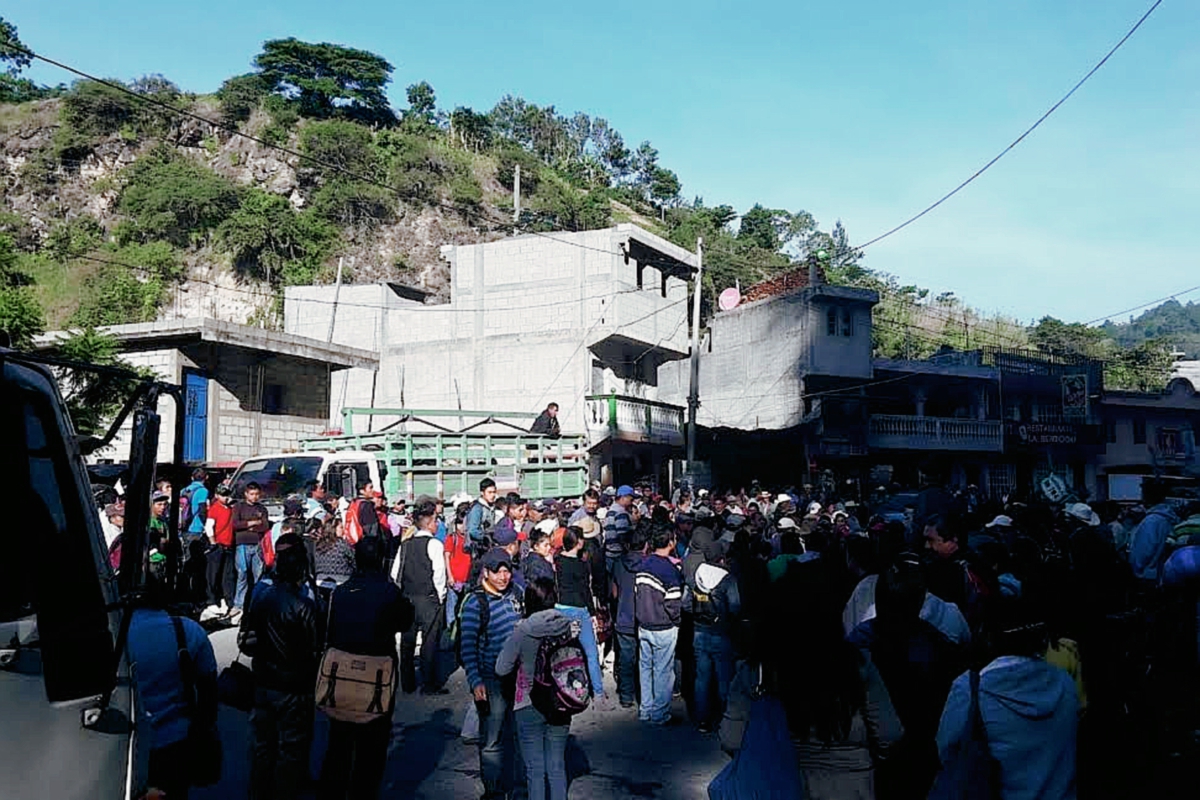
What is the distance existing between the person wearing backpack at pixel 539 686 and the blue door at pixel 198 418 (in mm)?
17231

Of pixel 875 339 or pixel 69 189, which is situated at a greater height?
pixel 69 189

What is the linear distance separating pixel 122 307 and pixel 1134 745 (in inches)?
1630

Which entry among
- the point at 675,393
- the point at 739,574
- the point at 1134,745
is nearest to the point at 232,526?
the point at 739,574

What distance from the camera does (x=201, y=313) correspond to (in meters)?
43.1

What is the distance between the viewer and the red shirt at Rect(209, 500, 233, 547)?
488 inches

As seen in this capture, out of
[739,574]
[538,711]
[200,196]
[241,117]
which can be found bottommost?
[538,711]

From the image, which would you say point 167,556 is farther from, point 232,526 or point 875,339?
point 875,339

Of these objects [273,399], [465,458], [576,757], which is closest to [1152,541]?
[576,757]

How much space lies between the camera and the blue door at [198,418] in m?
21.0

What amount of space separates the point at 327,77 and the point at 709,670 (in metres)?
55.9

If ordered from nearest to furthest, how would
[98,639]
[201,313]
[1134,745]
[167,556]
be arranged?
[98,639], [167,556], [1134,745], [201,313]

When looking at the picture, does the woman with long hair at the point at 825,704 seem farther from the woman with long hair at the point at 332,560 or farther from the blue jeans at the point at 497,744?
the woman with long hair at the point at 332,560

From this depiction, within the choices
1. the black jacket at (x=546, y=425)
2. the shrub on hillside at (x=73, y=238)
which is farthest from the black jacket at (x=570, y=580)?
the shrub on hillside at (x=73, y=238)

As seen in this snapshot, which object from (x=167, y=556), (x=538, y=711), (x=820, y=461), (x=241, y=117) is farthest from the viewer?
(x=241, y=117)
